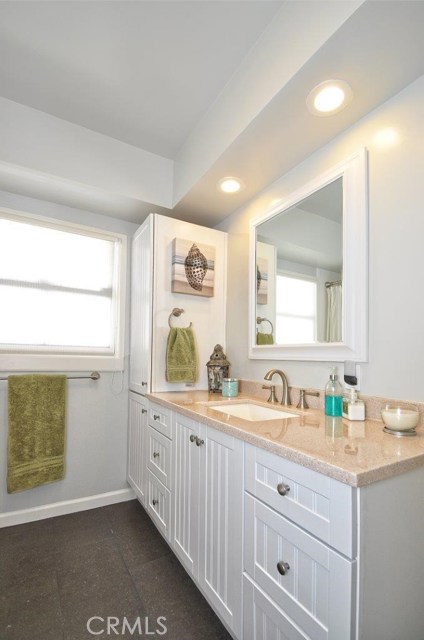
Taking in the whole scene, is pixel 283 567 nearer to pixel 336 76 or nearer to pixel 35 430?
pixel 336 76

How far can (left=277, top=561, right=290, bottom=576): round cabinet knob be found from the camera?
898 millimetres

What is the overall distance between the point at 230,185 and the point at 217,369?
121cm

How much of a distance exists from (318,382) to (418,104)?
4.00 ft

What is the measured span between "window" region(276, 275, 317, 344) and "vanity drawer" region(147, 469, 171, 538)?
1067 millimetres

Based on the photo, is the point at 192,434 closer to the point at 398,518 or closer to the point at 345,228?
the point at 398,518

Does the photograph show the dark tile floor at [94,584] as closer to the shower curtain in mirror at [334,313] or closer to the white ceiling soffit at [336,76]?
the shower curtain in mirror at [334,313]

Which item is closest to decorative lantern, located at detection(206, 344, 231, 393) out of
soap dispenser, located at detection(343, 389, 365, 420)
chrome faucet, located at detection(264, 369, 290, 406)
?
chrome faucet, located at detection(264, 369, 290, 406)

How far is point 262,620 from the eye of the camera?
990 millimetres

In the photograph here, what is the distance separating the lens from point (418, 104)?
1.20 m

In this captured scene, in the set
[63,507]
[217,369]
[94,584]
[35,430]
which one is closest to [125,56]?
[217,369]

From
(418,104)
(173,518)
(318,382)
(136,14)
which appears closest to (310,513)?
(318,382)

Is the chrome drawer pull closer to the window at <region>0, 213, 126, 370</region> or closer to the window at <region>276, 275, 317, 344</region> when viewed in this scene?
the window at <region>276, 275, 317, 344</region>

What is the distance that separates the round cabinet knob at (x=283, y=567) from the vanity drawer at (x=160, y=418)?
0.88 m

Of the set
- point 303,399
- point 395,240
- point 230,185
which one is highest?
point 230,185
